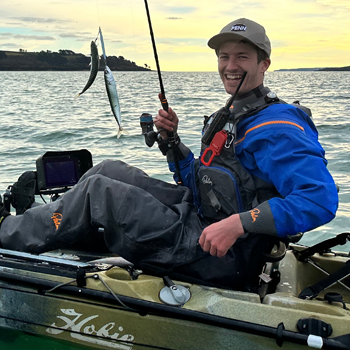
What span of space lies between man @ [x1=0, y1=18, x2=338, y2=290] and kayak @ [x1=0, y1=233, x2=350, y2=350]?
0.15 metres

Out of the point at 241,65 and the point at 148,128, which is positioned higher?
the point at 241,65

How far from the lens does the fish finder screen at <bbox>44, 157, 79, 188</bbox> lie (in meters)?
4.01

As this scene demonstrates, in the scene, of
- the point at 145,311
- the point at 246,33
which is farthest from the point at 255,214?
the point at 246,33

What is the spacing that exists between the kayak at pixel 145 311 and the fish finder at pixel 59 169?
1.00 meters

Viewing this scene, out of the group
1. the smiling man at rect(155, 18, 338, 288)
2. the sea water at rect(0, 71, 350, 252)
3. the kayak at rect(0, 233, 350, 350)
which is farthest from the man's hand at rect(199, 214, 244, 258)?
the sea water at rect(0, 71, 350, 252)

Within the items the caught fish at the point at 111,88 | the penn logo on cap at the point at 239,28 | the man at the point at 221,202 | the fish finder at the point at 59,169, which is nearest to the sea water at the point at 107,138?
the fish finder at the point at 59,169

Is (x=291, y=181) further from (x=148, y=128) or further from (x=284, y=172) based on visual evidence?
(x=148, y=128)

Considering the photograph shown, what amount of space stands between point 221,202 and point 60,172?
183 cm

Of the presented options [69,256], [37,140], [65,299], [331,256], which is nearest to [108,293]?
[65,299]

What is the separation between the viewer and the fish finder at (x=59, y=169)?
156 inches

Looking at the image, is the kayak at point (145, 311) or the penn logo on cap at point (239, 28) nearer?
the kayak at point (145, 311)

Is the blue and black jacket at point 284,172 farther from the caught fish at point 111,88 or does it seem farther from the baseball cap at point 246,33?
the caught fish at point 111,88

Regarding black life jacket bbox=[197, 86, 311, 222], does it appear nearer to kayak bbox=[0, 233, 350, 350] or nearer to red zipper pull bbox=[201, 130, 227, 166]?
red zipper pull bbox=[201, 130, 227, 166]

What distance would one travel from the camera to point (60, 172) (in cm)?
406
